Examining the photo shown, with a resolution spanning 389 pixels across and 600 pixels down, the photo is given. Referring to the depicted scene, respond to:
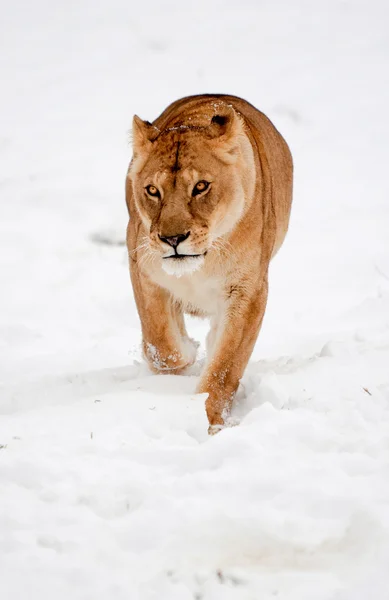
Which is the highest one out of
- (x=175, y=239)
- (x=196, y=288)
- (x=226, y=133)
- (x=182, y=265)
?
(x=226, y=133)

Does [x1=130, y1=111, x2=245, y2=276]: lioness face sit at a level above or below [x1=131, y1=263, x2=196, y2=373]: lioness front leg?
above

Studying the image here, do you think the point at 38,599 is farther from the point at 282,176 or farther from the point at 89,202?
the point at 89,202

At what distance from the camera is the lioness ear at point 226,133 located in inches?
166

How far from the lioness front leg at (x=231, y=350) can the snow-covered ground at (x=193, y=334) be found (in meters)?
0.13

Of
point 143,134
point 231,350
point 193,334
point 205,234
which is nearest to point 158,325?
point 231,350

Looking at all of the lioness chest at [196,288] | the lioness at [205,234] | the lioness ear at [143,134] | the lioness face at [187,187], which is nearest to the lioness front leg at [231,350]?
the lioness at [205,234]

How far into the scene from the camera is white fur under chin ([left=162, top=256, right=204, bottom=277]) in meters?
4.01

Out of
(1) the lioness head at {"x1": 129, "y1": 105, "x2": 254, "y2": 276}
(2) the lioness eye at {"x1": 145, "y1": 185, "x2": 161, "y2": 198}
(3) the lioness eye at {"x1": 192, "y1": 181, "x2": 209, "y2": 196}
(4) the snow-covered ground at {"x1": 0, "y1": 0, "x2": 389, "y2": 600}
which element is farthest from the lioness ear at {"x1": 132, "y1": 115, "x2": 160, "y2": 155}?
(4) the snow-covered ground at {"x1": 0, "y1": 0, "x2": 389, "y2": 600}

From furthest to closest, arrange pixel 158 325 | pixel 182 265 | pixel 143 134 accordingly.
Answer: pixel 158 325 < pixel 143 134 < pixel 182 265

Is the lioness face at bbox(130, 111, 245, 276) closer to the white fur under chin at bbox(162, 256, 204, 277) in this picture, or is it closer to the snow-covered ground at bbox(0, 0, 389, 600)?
the white fur under chin at bbox(162, 256, 204, 277)

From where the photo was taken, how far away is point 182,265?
13.2ft

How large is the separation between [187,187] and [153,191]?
19 cm

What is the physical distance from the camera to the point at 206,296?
450 cm

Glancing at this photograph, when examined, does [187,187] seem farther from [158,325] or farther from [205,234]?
[158,325]
